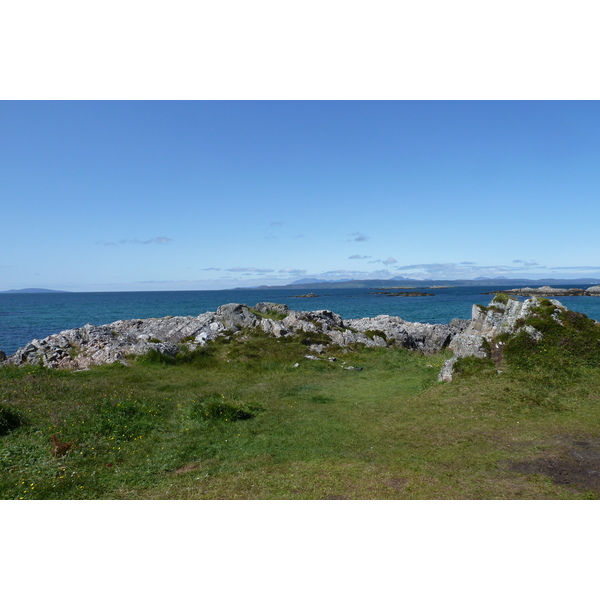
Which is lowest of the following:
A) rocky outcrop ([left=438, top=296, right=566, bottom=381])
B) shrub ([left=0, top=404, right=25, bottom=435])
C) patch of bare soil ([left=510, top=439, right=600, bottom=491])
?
patch of bare soil ([left=510, top=439, right=600, bottom=491])

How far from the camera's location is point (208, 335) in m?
35.1

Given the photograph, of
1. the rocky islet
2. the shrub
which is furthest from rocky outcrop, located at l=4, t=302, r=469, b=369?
the shrub

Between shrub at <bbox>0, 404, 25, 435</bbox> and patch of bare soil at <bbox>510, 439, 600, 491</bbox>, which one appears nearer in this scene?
patch of bare soil at <bbox>510, 439, 600, 491</bbox>

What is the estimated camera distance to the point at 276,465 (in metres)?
12.3

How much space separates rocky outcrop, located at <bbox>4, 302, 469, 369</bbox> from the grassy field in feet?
13.5

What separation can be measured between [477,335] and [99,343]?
98.4ft

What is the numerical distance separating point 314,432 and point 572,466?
885 centimetres

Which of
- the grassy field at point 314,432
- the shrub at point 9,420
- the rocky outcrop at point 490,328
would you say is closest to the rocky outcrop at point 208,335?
the grassy field at point 314,432

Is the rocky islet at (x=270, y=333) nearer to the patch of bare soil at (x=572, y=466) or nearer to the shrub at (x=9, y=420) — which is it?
the patch of bare soil at (x=572, y=466)

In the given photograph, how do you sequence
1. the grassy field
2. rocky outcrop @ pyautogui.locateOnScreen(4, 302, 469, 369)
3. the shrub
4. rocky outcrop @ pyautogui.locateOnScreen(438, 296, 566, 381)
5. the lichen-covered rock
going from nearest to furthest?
the grassy field → the shrub → rocky outcrop @ pyautogui.locateOnScreen(438, 296, 566, 381) → rocky outcrop @ pyautogui.locateOnScreen(4, 302, 469, 369) → the lichen-covered rock

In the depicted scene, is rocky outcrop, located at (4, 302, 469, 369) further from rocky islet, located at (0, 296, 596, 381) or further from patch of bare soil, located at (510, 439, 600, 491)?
patch of bare soil, located at (510, 439, 600, 491)

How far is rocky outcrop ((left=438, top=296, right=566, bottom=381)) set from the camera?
23.3 meters

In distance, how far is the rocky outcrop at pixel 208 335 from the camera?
98.8 feet

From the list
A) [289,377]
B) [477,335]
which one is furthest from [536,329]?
[289,377]
